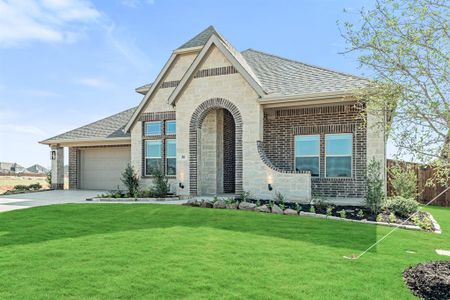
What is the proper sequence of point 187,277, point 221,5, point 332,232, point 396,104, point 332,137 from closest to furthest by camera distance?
point 187,277 < point 396,104 < point 332,232 < point 221,5 < point 332,137

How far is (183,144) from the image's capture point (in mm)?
16125

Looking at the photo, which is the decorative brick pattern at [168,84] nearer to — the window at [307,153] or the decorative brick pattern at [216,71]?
the decorative brick pattern at [216,71]

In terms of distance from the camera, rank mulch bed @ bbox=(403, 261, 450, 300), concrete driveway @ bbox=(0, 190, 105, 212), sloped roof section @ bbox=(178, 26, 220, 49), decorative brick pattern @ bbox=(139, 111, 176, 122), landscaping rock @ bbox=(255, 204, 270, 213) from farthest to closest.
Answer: sloped roof section @ bbox=(178, 26, 220, 49) < decorative brick pattern @ bbox=(139, 111, 176, 122) < concrete driveway @ bbox=(0, 190, 105, 212) < landscaping rock @ bbox=(255, 204, 270, 213) < mulch bed @ bbox=(403, 261, 450, 300)

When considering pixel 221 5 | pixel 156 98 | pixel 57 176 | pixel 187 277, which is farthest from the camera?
pixel 57 176

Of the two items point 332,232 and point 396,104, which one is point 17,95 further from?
point 396,104

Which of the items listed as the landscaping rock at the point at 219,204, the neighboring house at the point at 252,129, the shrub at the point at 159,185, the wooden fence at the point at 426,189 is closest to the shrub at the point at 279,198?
the neighboring house at the point at 252,129

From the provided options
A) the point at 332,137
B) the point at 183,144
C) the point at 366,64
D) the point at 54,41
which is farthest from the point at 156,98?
the point at 366,64

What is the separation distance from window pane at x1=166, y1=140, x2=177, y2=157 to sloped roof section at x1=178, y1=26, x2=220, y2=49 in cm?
527

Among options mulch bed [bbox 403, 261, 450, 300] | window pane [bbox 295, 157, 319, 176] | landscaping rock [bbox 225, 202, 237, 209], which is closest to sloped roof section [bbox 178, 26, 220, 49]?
window pane [bbox 295, 157, 319, 176]

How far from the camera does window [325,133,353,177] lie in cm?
1398

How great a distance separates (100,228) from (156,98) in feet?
33.8

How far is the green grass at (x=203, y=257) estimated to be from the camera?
4809 mm

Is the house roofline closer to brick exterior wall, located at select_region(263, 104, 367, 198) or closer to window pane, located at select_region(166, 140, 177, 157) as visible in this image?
window pane, located at select_region(166, 140, 177, 157)

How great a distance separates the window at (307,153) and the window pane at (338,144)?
0.41 m
